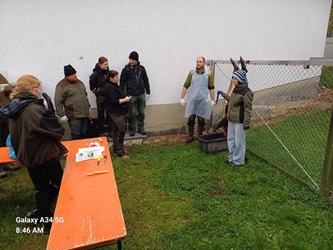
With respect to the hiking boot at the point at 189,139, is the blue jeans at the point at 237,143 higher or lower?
higher

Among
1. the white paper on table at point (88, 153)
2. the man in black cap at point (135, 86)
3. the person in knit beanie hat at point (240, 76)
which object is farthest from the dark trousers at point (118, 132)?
the person in knit beanie hat at point (240, 76)

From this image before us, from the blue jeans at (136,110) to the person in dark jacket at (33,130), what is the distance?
2792 millimetres

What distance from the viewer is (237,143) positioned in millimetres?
4320

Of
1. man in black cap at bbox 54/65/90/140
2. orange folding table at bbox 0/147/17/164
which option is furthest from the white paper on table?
man in black cap at bbox 54/65/90/140

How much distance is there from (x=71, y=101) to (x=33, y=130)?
6.99 ft

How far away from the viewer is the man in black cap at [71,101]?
14.5 ft

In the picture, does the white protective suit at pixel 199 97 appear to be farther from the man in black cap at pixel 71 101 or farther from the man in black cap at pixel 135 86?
the man in black cap at pixel 71 101

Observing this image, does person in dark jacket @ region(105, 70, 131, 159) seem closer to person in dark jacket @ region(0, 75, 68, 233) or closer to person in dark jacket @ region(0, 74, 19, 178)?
person in dark jacket @ region(0, 74, 19, 178)

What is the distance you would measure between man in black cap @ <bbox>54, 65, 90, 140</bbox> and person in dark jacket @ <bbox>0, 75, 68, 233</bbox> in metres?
1.77

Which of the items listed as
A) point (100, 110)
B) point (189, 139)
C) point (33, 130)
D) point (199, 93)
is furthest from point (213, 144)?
point (33, 130)

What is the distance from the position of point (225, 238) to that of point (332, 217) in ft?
4.52

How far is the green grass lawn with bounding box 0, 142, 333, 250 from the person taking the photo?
2729mm

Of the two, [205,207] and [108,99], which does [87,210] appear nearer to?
[205,207]

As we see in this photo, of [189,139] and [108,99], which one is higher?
[108,99]
